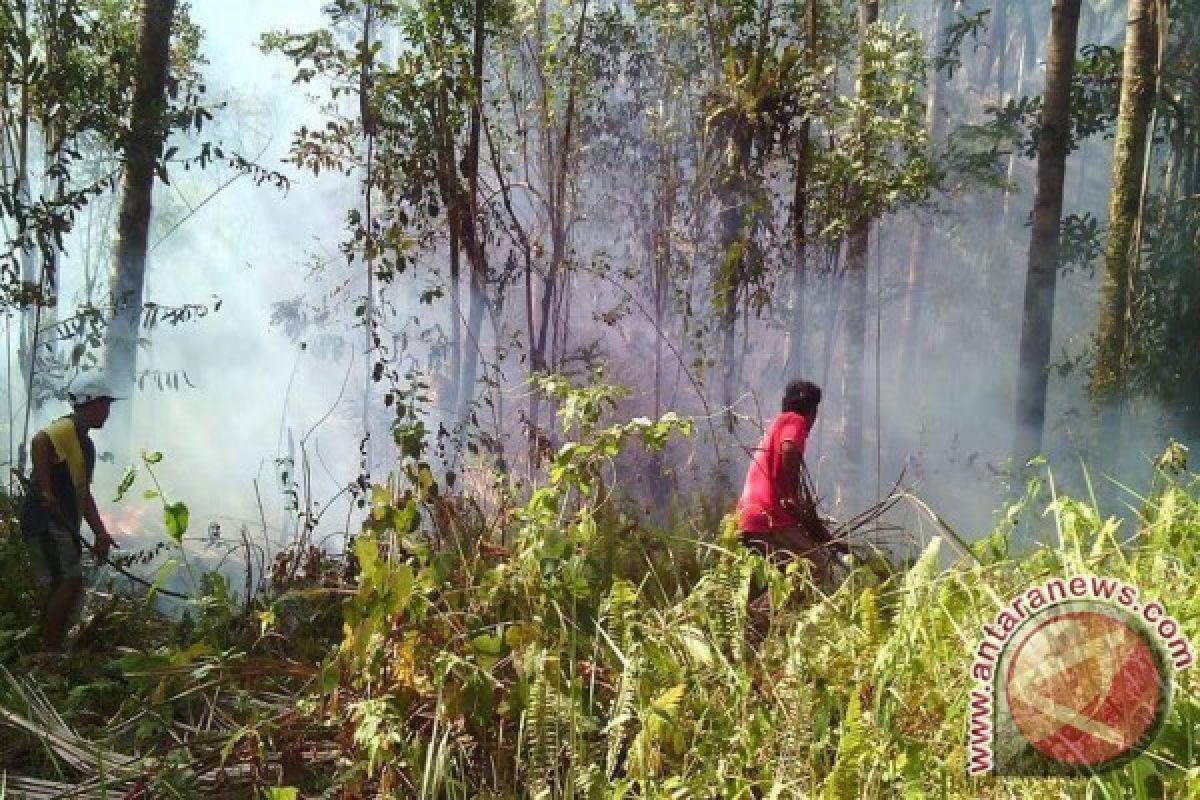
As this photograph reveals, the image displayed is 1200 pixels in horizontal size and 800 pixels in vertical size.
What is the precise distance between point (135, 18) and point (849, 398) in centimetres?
720

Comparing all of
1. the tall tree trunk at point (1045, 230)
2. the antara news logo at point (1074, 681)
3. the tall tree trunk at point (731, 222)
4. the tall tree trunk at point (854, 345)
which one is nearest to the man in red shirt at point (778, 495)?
the antara news logo at point (1074, 681)

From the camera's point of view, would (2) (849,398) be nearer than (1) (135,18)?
No

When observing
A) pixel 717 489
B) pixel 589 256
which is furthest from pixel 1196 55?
pixel 717 489

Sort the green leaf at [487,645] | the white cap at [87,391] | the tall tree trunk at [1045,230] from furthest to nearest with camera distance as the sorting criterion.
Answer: the tall tree trunk at [1045,230] → the white cap at [87,391] → the green leaf at [487,645]

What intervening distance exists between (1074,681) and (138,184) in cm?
690

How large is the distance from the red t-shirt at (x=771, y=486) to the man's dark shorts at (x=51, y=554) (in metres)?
2.99

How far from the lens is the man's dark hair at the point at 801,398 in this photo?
4.59 meters

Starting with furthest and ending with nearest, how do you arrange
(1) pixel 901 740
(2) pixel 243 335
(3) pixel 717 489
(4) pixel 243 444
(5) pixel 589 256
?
(2) pixel 243 335 < (4) pixel 243 444 < (5) pixel 589 256 < (3) pixel 717 489 < (1) pixel 901 740

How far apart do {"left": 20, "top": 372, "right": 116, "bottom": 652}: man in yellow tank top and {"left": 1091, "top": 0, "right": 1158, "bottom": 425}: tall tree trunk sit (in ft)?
26.1

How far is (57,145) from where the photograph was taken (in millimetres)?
6547

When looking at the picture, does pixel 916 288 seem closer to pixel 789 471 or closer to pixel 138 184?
pixel 138 184

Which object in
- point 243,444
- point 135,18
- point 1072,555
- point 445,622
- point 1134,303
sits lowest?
point 243,444

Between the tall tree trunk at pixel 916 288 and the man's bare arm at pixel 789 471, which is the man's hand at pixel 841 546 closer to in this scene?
the man's bare arm at pixel 789 471

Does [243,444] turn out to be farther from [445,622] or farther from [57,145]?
[445,622]
